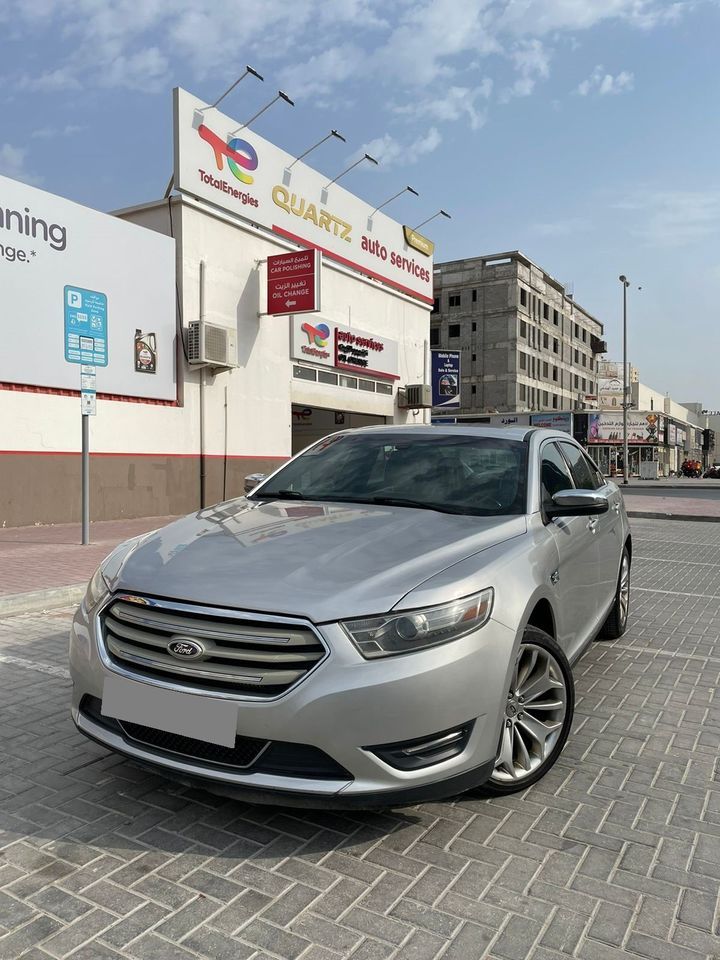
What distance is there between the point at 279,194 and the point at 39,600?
48.4 feet

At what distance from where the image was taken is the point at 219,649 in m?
2.40

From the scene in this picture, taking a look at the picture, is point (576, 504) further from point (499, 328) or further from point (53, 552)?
point (499, 328)

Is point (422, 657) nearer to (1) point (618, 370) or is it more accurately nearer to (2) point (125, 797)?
(2) point (125, 797)

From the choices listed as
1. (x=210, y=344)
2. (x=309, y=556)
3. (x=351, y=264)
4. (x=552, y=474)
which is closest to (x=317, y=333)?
(x=351, y=264)

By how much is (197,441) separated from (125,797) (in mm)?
13985

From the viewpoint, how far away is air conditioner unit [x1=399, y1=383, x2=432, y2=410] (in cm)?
2503

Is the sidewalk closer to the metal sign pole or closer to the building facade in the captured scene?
the metal sign pole

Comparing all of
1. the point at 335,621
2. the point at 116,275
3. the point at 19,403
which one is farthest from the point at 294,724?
the point at 116,275

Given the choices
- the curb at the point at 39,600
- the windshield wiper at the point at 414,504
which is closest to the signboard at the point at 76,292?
the curb at the point at 39,600

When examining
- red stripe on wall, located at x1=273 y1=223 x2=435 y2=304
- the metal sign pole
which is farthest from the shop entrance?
the metal sign pole

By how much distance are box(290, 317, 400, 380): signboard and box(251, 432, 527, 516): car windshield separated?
15430 millimetres

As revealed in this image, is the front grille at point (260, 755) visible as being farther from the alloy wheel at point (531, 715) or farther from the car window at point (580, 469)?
the car window at point (580, 469)

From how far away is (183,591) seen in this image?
253 centimetres

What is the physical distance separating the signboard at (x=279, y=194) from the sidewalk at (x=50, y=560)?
794cm
